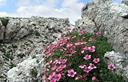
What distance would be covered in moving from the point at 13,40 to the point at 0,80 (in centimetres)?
737

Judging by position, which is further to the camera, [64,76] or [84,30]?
[84,30]

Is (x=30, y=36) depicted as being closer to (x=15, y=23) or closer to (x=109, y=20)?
(x=15, y=23)

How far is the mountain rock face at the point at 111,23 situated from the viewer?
12586 millimetres

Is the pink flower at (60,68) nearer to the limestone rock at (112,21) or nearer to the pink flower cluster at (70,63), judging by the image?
the pink flower cluster at (70,63)

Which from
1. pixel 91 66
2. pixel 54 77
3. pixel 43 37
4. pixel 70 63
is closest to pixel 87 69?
pixel 91 66

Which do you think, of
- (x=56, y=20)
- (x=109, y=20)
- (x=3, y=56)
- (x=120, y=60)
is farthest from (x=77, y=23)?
(x=56, y=20)

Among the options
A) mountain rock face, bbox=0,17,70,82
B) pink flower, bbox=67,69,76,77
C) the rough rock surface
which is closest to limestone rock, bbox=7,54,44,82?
pink flower, bbox=67,69,76,77

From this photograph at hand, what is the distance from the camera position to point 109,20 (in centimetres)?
1483

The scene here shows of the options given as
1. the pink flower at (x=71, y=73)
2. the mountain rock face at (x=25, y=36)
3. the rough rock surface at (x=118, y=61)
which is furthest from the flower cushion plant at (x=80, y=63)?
the mountain rock face at (x=25, y=36)

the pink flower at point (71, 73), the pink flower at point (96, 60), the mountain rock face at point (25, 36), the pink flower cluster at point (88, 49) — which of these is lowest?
the mountain rock face at point (25, 36)

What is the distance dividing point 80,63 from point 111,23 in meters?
2.90

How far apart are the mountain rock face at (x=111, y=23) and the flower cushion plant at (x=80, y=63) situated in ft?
1.18

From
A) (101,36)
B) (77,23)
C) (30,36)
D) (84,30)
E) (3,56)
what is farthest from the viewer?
(30,36)

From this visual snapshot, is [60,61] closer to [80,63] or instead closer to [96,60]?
[80,63]
